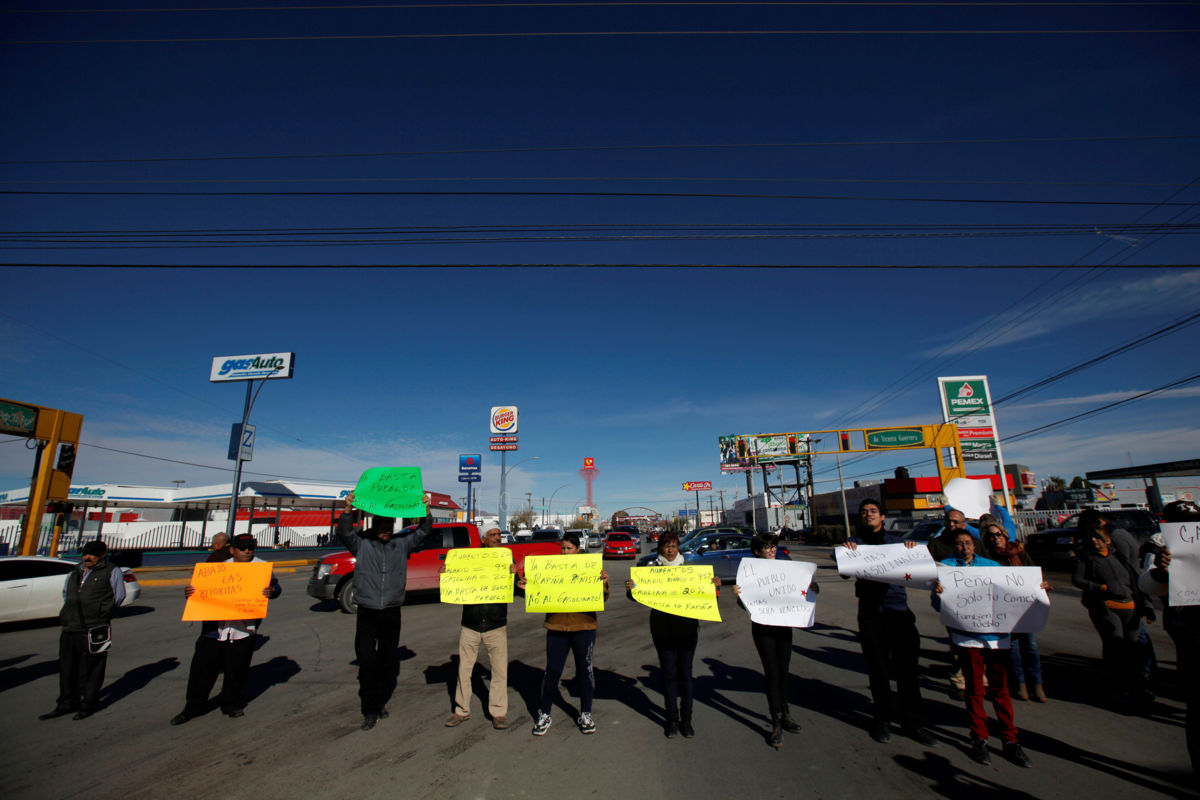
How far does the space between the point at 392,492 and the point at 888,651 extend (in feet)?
17.4

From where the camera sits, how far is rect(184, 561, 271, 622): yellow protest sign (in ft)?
18.1

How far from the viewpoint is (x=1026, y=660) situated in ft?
19.0

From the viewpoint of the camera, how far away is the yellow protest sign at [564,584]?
5113mm

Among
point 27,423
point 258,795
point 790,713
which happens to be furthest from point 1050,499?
point 27,423

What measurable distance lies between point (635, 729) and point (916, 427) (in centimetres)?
3431

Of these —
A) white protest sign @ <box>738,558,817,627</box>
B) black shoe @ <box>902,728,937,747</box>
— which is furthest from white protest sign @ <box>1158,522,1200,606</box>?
white protest sign @ <box>738,558,817,627</box>

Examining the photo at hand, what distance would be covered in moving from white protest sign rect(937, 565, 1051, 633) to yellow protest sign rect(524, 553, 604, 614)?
3.07 m

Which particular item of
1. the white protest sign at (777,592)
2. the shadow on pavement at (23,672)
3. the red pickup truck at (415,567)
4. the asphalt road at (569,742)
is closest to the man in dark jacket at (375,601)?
the asphalt road at (569,742)

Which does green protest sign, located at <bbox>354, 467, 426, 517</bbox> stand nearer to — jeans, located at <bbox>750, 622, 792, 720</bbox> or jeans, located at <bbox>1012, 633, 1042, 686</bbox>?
jeans, located at <bbox>750, 622, 792, 720</bbox>

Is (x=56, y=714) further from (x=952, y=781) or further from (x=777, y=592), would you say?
(x=952, y=781)

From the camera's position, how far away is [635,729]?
5086 millimetres

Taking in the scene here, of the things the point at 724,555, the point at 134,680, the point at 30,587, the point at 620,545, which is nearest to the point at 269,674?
the point at 134,680

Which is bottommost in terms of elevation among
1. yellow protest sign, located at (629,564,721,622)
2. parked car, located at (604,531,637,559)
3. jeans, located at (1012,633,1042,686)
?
parked car, located at (604,531,637,559)

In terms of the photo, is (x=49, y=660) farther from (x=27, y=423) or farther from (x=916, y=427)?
(x=916, y=427)
